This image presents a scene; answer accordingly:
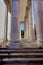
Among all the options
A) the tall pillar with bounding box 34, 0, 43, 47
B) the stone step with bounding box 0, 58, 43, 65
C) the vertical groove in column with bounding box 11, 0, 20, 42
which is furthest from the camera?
the vertical groove in column with bounding box 11, 0, 20, 42

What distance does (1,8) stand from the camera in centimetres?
1155

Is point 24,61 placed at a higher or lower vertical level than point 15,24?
lower

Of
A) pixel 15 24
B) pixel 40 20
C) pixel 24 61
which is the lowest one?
pixel 24 61

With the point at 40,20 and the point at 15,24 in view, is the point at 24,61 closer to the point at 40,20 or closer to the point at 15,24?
the point at 15,24

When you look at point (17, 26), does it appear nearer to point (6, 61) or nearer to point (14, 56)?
point (14, 56)

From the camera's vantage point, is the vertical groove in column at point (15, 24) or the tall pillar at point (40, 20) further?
the vertical groove in column at point (15, 24)

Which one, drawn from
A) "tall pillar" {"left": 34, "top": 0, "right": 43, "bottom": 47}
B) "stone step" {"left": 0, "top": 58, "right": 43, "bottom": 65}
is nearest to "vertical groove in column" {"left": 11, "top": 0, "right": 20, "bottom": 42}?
"tall pillar" {"left": 34, "top": 0, "right": 43, "bottom": 47}

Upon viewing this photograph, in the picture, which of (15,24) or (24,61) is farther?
(15,24)

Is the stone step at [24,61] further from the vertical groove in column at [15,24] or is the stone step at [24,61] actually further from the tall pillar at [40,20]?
the vertical groove in column at [15,24]

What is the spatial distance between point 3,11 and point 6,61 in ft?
28.2

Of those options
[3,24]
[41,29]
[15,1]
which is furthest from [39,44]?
[3,24]

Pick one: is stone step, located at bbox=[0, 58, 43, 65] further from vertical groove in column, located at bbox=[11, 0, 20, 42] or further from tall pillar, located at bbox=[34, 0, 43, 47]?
vertical groove in column, located at bbox=[11, 0, 20, 42]

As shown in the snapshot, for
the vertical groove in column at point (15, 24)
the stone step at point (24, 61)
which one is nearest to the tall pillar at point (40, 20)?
the vertical groove in column at point (15, 24)

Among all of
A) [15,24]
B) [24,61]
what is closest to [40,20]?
[15,24]
